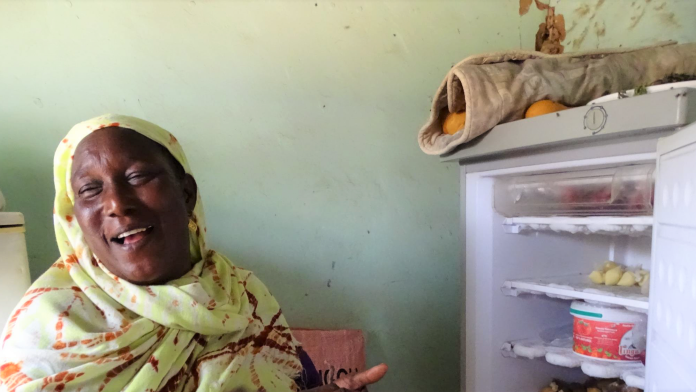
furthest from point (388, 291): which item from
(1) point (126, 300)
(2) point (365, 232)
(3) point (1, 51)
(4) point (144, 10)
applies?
(3) point (1, 51)

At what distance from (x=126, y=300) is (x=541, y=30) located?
1462 mm

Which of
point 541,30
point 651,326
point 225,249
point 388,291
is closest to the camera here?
point 651,326

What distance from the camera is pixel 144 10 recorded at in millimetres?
1143

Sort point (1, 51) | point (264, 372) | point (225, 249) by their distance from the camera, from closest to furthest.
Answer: point (264, 372), point (1, 51), point (225, 249)

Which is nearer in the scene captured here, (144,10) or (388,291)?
(144,10)

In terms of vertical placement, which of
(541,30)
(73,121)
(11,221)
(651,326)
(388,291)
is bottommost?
(388,291)

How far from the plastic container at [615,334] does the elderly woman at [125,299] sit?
470mm

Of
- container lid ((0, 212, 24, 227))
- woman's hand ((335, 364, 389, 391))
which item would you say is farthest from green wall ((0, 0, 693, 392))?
woman's hand ((335, 364, 389, 391))

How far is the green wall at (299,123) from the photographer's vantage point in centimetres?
109

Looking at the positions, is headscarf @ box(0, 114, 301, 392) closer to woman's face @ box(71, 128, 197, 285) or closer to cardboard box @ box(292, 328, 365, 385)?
woman's face @ box(71, 128, 197, 285)

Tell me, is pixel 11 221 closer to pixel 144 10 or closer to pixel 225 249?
pixel 225 249

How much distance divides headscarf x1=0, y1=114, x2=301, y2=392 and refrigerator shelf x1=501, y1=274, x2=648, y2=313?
572 millimetres

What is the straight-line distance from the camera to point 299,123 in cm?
126

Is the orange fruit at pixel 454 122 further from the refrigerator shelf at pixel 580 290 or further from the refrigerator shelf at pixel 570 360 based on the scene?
the refrigerator shelf at pixel 570 360
